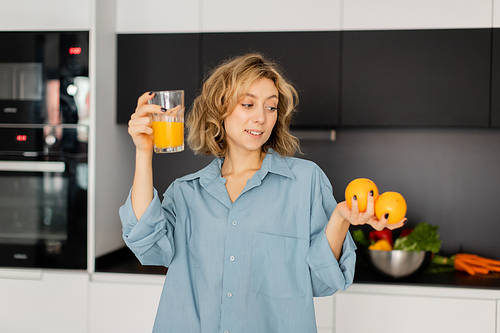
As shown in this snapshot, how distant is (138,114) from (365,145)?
5.60 feet

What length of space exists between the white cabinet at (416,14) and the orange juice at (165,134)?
136 centimetres

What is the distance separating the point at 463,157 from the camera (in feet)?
7.67

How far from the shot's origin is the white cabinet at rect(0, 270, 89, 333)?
1959mm

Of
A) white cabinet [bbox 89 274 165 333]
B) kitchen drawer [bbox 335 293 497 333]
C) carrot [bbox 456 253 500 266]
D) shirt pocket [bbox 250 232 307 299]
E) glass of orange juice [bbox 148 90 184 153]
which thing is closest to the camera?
glass of orange juice [bbox 148 90 184 153]

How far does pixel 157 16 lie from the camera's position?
2.18 metres

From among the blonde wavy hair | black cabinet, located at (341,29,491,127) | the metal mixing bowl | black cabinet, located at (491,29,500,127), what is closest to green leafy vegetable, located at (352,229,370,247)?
the metal mixing bowl

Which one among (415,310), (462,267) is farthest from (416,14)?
(415,310)

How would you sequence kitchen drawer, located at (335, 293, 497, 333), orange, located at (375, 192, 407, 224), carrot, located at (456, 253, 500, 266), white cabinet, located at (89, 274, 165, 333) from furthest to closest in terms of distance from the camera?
carrot, located at (456, 253, 500, 266) < white cabinet, located at (89, 274, 165, 333) < kitchen drawer, located at (335, 293, 497, 333) < orange, located at (375, 192, 407, 224)

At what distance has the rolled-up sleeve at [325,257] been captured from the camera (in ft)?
3.56

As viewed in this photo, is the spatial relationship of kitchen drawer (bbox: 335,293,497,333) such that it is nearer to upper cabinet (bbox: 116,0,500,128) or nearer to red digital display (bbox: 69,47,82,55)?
upper cabinet (bbox: 116,0,500,128)

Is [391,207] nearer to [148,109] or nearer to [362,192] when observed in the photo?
[362,192]

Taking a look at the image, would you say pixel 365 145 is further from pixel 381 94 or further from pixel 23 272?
pixel 23 272

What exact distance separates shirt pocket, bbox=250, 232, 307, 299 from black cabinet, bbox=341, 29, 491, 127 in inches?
43.9

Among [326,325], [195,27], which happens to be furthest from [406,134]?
[195,27]
